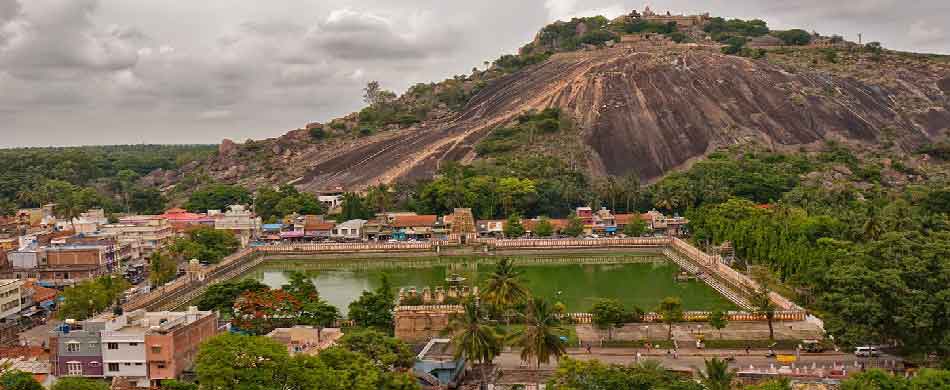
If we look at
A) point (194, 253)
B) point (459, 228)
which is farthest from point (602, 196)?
point (194, 253)

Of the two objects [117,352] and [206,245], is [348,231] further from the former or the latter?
[117,352]

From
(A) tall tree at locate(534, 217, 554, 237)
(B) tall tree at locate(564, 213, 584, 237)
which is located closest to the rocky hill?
(B) tall tree at locate(564, 213, 584, 237)

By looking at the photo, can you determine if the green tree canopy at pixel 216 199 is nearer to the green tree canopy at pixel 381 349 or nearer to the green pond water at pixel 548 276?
the green pond water at pixel 548 276

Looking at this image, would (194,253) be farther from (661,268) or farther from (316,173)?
(316,173)

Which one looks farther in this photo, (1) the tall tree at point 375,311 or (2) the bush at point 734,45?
(2) the bush at point 734,45

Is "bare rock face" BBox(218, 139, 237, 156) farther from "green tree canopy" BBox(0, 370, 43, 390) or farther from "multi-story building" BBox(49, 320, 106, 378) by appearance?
"green tree canopy" BBox(0, 370, 43, 390)

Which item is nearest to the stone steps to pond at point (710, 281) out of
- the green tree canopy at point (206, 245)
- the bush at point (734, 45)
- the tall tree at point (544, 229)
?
the tall tree at point (544, 229)

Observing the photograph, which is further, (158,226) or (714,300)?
(158,226)

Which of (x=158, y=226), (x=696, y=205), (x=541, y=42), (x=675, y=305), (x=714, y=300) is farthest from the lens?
(x=541, y=42)
